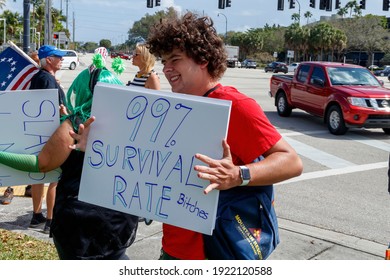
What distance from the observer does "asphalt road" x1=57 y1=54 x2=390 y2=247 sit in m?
5.94

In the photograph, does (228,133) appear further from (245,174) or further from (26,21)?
(26,21)

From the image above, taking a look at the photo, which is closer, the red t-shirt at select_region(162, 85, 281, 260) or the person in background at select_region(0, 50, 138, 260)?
the red t-shirt at select_region(162, 85, 281, 260)

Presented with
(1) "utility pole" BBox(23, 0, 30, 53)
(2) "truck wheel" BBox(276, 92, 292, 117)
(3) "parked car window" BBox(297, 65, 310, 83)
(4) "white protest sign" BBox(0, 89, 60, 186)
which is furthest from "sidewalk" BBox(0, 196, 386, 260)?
(1) "utility pole" BBox(23, 0, 30, 53)

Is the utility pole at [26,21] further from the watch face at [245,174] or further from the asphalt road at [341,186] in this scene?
the watch face at [245,174]

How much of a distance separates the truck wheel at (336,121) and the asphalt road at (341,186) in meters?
0.18

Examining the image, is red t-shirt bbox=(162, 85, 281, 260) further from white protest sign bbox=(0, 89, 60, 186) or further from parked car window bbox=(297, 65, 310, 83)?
parked car window bbox=(297, 65, 310, 83)

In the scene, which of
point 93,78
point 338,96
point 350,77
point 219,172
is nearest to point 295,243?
point 93,78

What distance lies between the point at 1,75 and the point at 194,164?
1937 millimetres

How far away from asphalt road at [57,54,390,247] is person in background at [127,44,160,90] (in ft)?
7.16

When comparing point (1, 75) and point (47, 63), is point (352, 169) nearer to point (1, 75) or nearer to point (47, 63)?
point (47, 63)

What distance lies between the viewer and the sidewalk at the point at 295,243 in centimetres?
473

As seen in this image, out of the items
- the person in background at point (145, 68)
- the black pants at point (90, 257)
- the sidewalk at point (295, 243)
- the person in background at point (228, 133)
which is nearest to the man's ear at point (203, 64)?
the person in background at point (228, 133)

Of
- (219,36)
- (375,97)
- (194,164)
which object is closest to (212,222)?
(194,164)

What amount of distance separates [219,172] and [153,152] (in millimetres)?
358
